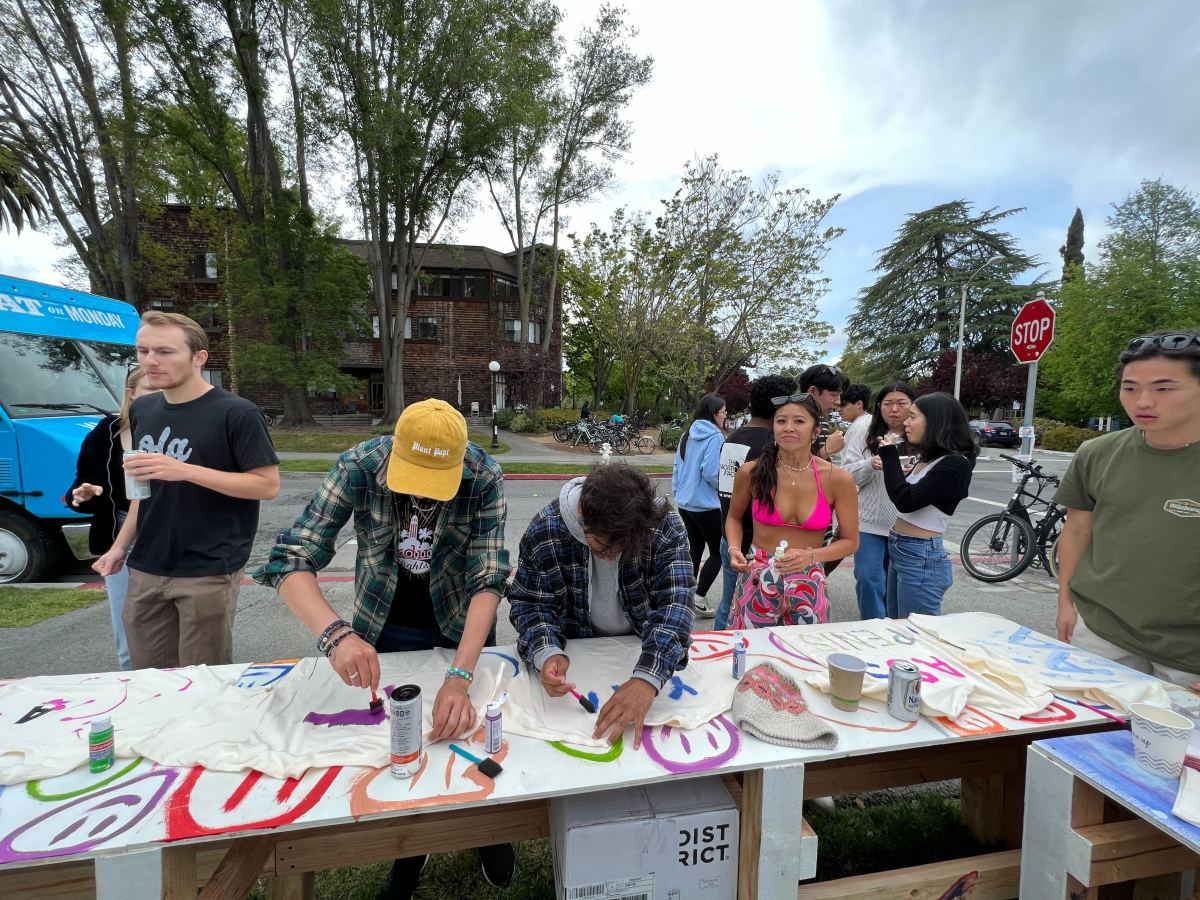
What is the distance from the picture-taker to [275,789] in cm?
134

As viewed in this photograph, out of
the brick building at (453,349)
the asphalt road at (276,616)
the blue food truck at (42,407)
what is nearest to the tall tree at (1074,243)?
the brick building at (453,349)

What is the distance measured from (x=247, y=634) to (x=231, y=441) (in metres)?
2.48

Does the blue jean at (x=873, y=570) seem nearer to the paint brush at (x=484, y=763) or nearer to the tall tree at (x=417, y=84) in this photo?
the paint brush at (x=484, y=763)

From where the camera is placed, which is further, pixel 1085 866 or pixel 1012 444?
pixel 1012 444

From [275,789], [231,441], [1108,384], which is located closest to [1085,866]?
[275,789]

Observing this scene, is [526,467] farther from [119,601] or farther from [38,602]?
[119,601]

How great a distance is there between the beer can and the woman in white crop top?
1.48 meters

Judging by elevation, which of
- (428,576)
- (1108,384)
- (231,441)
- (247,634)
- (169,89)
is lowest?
(247,634)

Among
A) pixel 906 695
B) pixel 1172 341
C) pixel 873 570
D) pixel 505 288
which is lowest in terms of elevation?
pixel 873 570

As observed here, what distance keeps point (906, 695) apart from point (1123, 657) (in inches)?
45.9

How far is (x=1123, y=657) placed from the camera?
211cm

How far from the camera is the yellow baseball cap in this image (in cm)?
167

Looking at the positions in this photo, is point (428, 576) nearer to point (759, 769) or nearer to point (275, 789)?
point (275, 789)

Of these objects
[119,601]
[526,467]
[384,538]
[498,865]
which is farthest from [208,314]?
[498,865]
